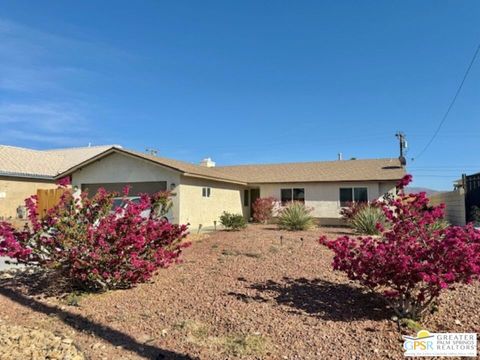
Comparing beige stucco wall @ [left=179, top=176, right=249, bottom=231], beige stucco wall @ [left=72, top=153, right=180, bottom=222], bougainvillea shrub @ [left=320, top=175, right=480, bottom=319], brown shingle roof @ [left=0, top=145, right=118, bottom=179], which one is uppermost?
brown shingle roof @ [left=0, top=145, right=118, bottom=179]

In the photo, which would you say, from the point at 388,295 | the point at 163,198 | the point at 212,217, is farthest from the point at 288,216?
the point at 388,295

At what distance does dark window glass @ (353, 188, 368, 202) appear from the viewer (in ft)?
70.7

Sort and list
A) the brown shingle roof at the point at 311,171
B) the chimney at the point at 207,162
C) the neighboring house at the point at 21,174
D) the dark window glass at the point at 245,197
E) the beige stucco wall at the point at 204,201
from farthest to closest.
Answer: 1. the chimney at the point at 207,162
2. the dark window glass at the point at 245,197
3. the neighboring house at the point at 21,174
4. the brown shingle roof at the point at 311,171
5. the beige stucco wall at the point at 204,201

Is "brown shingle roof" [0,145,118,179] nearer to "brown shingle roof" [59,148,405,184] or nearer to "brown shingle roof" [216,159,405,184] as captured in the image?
"brown shingle roof" [59,148,405,184]

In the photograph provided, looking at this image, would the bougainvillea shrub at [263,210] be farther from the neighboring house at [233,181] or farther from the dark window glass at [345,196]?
the dark window glass at [345,196]

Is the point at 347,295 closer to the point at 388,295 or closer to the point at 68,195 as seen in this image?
the point at 388,295

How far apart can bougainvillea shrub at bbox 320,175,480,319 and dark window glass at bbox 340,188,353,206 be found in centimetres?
1625

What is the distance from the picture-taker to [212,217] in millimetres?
19984

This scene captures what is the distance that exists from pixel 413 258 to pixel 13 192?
2574 cm

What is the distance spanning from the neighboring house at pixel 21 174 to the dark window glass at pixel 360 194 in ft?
63.4

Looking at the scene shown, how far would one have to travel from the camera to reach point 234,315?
5391mm

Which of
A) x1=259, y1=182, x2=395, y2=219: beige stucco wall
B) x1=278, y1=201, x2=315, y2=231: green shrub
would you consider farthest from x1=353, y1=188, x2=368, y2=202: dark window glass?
x1=278, y1=201, x2=315, y2=231: green shrub

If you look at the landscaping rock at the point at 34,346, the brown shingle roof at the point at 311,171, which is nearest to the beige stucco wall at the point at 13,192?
the brown shingle roof at the point at 311,171

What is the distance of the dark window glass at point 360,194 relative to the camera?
848 inches
